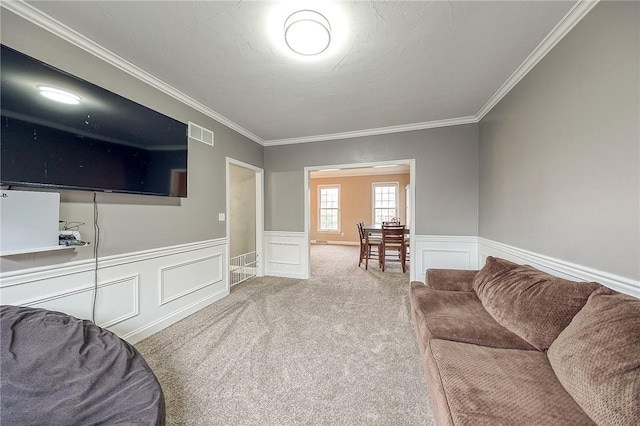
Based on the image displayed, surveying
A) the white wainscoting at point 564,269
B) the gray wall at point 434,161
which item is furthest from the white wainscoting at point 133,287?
the white wainscoting at point 564,269

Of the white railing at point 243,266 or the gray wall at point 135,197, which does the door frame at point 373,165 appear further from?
the gray wall at point 135,197

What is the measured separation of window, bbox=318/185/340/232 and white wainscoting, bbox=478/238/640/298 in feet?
18.4

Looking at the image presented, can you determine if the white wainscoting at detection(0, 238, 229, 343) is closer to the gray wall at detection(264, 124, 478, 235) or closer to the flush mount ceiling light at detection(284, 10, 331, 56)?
the gray wall at detection(264, 124, 478, 235)

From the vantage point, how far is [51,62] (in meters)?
1.66

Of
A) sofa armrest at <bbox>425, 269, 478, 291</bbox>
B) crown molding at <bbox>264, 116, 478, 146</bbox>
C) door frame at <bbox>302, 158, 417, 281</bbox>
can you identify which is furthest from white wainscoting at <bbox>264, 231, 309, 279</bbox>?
sofa armrest at <bbox>425, 269, 478, 291</bbox>

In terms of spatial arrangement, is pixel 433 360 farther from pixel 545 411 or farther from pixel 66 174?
pixel 66 174

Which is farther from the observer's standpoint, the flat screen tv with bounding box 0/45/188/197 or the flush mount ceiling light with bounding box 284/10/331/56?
the flush mount ceiling light with bounding box 284/10/331/56

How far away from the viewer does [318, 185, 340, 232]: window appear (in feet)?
27.0

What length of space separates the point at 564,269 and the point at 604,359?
102 cm

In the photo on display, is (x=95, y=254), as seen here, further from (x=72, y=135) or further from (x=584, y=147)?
(x=584, y=147)

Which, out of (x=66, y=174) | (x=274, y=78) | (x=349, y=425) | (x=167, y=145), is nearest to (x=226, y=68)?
(x=274, y=78)

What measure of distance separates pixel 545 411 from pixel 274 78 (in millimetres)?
2832

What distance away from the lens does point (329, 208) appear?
8.32 meters

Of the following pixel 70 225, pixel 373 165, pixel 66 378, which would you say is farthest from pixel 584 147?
pixel 70 225
